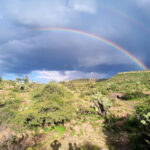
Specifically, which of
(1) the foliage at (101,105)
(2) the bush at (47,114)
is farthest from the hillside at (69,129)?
(1) the foliage at (101,105)

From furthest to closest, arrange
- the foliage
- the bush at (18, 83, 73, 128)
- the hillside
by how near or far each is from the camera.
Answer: the foliage, the bush at (18, 83, 73, 128), the hillside

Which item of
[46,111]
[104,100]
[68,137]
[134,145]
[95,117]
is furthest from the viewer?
[104,100]

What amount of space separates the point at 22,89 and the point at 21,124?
2200 cm

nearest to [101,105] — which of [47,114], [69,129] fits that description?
[69,129]

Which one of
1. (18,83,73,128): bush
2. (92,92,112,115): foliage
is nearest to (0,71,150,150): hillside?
(18,83,73,128): bush

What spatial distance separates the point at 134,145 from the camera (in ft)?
24.3

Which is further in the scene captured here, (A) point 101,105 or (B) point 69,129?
(A) point 101,105

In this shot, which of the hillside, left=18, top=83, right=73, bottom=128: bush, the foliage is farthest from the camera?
the foliage

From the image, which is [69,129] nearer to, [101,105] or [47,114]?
[47,114]

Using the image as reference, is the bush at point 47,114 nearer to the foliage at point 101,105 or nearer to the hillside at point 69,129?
the hillside at point 69,129

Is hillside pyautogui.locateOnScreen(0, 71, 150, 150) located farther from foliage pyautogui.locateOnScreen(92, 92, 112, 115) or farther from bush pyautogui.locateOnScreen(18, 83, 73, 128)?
foliage pyautogui.locateOnScreen(92, 92, 112, 115)

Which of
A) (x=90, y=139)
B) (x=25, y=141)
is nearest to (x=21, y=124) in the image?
(x=25, y=141)

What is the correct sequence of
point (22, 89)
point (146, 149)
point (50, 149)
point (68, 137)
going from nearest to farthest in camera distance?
point (146, 149)
point (50, 149)
point (68, 137)
point (22, 89)

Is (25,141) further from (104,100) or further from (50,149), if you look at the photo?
(104,100)
